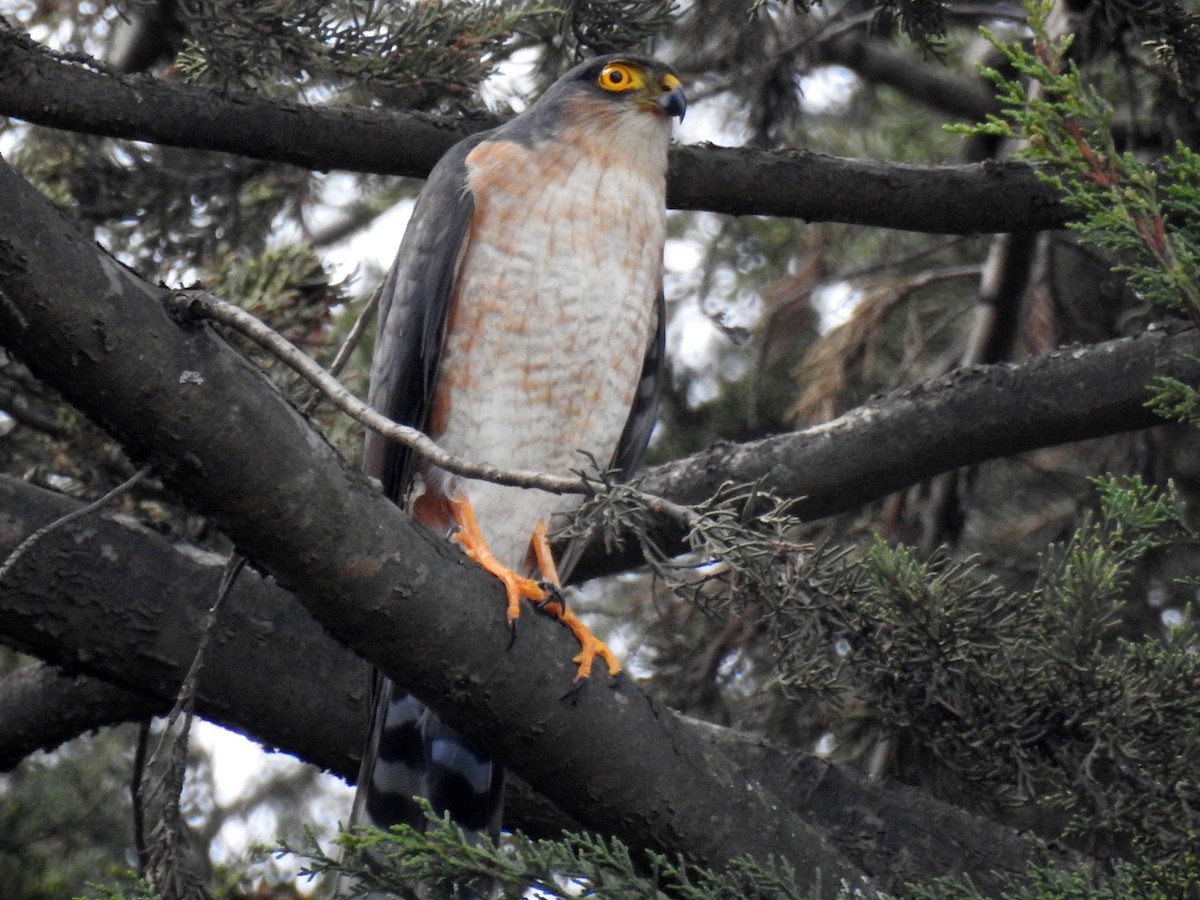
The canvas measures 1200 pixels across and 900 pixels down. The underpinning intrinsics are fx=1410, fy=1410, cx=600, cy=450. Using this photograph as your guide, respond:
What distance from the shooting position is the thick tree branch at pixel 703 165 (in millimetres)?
3529

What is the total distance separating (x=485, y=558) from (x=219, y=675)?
0.67 m

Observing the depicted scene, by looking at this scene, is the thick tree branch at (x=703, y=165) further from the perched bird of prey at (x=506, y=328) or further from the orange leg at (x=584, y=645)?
the orange leg at (x=584, y=645)

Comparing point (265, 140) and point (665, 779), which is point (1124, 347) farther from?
point (265, 140)

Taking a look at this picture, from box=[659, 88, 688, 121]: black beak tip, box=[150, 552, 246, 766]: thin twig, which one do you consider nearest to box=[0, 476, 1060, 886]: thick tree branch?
box=[150, 552, 246, 766]: thin twig

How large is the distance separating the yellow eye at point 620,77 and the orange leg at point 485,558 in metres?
1.34

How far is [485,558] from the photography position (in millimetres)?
3367

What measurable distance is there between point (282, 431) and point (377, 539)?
0.28 meters

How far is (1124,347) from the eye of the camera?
12.5 feet

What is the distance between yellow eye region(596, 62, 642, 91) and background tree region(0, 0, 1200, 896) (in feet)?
0.40

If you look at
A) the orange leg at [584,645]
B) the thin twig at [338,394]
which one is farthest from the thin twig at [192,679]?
the orange leg at [584,645]

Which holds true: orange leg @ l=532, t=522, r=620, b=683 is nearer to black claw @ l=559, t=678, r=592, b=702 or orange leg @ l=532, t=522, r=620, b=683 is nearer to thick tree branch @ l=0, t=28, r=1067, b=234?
black claw @ l=559, t=678, r=592, b=702

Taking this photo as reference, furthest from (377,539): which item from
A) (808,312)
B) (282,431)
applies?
(808,312)

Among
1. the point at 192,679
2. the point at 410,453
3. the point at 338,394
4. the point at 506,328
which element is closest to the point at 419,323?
the point at 506,328

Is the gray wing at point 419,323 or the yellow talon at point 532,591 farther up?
the gray wing at point 419,323
